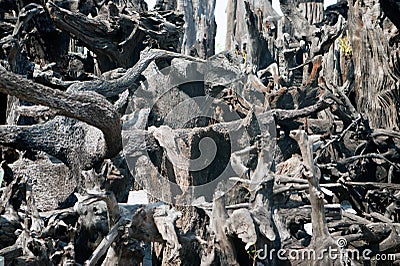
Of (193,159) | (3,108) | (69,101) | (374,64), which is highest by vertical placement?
(374,64)

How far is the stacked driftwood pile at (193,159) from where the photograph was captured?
2842mm

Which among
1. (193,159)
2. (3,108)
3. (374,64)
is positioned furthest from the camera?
(3,108)

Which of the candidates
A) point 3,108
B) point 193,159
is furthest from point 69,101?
point 3,108

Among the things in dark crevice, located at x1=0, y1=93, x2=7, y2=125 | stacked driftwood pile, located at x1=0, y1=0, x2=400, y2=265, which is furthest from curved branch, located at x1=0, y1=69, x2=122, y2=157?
dark crevice, located at x1=0, y1=93, x2=7, y2=125

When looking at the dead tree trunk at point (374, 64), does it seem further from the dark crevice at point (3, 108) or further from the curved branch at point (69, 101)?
the dark crevice at point (3, 108)

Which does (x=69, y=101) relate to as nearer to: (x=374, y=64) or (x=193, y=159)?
(x=193, y=159)

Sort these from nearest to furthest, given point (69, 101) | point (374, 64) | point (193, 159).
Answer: point (69, 101) → point (193, 159) → point (374, 64)

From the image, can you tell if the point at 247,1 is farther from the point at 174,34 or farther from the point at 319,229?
the point at 319,229

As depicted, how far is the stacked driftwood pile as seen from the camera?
2.84 metres

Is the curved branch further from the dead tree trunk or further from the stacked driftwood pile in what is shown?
the dead tree trunk

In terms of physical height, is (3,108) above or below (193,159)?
above

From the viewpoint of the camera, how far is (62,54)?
29.7 feet

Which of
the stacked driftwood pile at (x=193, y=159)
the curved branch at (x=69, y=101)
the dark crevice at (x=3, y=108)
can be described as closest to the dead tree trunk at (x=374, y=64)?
the stacked driftwood pile at (x=193, y=159)

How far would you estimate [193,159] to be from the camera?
4715 millimetres
